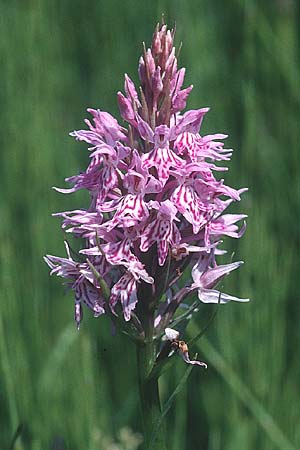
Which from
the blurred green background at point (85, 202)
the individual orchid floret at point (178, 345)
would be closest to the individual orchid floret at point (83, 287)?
the individual orchid floret at point (178, 345)

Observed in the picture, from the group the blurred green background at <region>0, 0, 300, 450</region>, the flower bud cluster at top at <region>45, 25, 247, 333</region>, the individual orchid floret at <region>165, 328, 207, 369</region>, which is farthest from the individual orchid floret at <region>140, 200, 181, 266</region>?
the blurred green background at <region>0, 0, 300, 450</region>

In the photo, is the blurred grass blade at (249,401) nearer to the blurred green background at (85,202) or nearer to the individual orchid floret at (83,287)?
the blurred green background at (85,202)

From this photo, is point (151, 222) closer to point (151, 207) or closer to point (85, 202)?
point (151, 207)

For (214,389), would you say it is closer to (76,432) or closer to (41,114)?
(76,432)

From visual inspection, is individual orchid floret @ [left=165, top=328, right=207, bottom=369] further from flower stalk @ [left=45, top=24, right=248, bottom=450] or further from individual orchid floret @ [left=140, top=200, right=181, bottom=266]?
individual orchid floret @ [left=140, top=200, right=181, bottom=266]

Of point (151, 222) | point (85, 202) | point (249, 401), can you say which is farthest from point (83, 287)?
point (85, 202)
